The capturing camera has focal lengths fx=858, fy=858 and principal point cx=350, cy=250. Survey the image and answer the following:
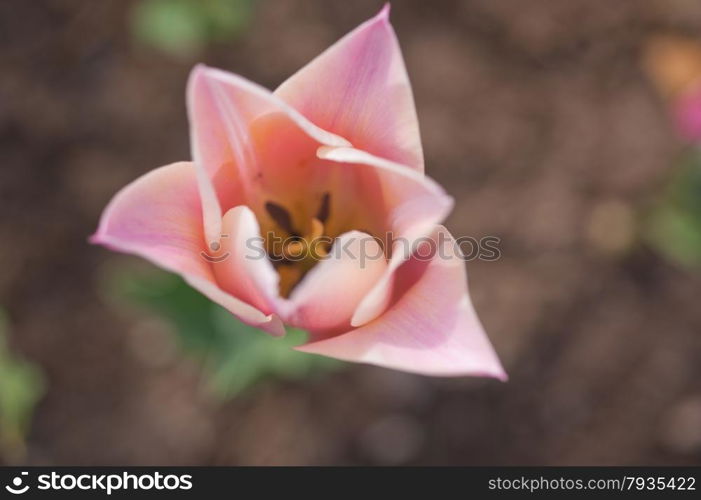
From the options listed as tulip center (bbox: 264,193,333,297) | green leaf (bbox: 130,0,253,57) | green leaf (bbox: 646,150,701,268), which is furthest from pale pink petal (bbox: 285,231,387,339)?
green leaf (bbox: 646,150,701,268)

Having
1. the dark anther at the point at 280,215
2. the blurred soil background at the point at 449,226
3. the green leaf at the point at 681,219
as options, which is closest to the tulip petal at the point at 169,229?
the dark anther at the point at 280,215

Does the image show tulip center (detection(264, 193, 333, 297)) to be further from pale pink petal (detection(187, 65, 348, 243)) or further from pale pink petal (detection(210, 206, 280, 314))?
pale pink petal (detection(210, 206, 280, 314))

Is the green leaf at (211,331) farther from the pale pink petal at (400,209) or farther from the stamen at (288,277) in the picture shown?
the pale pink petal at (400,209)

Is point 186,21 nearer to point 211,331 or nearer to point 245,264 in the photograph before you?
point 211,331

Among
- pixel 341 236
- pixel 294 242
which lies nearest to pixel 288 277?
pixel 294 242


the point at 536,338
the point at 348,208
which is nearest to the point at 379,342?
the point at 348,208
